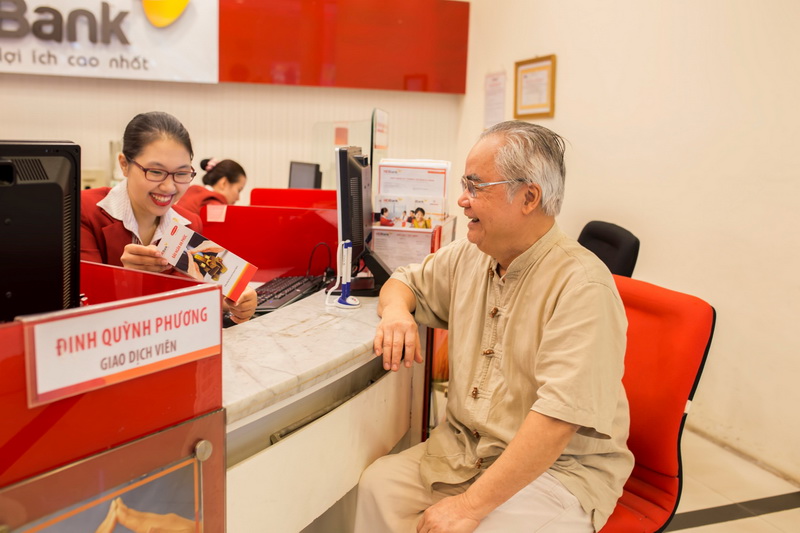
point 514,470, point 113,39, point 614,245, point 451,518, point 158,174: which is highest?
point 113,39

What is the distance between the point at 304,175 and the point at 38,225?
13.8 ft

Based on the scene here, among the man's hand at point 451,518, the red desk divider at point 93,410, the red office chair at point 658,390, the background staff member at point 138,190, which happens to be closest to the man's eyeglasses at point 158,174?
the background staff member at point 138,190

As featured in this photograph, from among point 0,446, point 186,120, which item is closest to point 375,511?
point 0,446

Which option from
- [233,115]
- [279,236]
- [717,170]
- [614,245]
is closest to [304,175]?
[233,115]

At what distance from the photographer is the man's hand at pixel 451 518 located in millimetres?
1311

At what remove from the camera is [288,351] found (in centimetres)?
140

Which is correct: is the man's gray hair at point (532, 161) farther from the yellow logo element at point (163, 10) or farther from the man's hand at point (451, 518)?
the yellow logo element at point (163, 10)

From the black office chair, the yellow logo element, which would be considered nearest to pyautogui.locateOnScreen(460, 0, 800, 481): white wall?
the black office chair

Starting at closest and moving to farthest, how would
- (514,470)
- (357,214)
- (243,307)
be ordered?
(514,470) → (243,307) → (357,214)

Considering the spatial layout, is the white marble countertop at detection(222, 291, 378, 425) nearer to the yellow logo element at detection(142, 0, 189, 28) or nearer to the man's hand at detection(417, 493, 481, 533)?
the man's hand at detection(417, 493, 481, 533)

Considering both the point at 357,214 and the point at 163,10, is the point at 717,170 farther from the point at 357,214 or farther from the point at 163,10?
the point at 163,10

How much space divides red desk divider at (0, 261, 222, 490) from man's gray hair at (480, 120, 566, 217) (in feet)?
2.64

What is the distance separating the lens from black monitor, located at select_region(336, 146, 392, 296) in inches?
74.8

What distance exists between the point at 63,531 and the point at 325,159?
15.4ft
